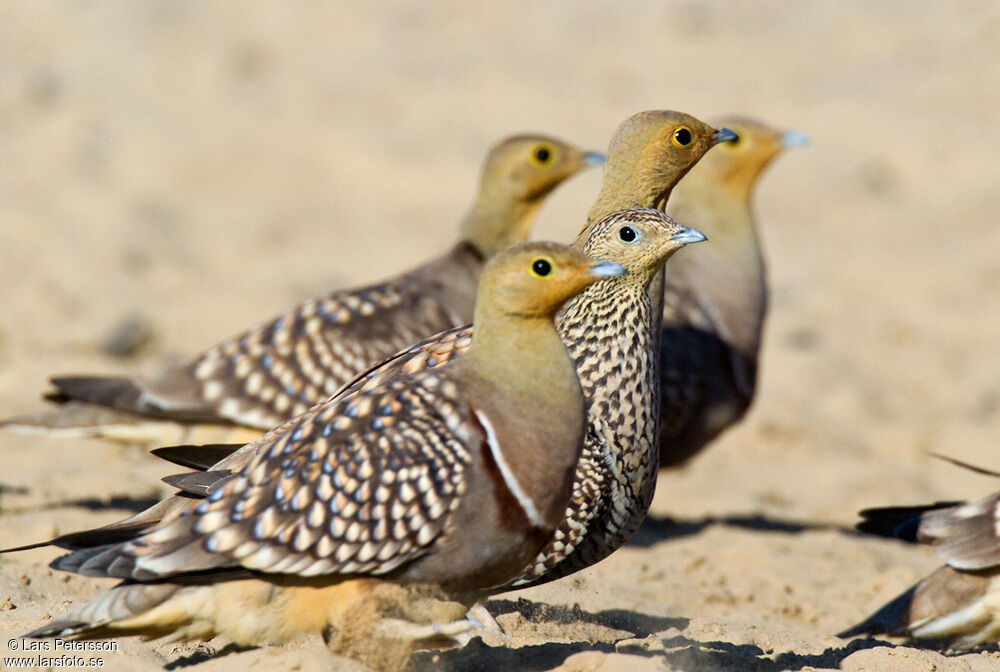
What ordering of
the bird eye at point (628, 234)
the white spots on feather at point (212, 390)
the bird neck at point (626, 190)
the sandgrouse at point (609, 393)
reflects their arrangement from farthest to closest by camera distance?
1. the white spots on feather at point (212, 390)
2. the bird neck at point (626, 190)
3. the bird eye at point (628, 234)
4. the sandgrouse at point (609, 393)

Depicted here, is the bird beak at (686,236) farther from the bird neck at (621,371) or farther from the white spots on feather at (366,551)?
the white spots on feather at (366,551)

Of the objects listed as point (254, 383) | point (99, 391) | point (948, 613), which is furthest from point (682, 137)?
point (99, 391)

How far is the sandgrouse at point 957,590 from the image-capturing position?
529 cm

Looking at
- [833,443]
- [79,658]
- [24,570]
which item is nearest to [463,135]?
[833,443]

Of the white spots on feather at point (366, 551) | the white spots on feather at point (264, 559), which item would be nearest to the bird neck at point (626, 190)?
the white spots on feather at point (366, 551)

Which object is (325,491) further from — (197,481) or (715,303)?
(715,303)

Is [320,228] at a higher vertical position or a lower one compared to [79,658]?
higher

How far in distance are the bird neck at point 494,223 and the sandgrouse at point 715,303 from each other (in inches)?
32.0

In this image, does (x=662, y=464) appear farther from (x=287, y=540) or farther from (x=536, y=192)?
(x=287, y=540)

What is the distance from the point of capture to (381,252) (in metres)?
11.3

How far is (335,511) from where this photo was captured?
387 centimetres

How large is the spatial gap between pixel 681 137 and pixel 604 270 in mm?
1755

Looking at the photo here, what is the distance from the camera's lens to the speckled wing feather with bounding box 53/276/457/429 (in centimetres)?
654

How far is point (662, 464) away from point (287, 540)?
11.6 feet
